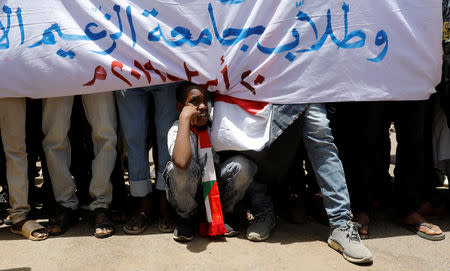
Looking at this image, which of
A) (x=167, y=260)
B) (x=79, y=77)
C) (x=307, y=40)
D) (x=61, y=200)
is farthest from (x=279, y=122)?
(x=61, y=200)

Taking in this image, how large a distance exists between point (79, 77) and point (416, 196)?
8.39 ft

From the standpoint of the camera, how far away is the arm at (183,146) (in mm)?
2648

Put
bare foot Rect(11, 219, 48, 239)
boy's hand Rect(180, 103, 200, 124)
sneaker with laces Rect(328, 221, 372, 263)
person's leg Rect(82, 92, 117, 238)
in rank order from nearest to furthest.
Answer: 1. sneaker with laces Rect(328, 221, 372, 263)
2. boy's hand Rect(180, 103, 200, 124)
3. bare foot Rect(11, 219, 48, 239)
4. person's leg Rect(82, 92, 117, 238)

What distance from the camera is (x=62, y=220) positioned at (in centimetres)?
297

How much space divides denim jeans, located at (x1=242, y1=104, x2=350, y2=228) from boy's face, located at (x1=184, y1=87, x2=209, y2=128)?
1.23 feet

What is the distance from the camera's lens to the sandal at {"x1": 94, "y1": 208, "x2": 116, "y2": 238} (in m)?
2.88

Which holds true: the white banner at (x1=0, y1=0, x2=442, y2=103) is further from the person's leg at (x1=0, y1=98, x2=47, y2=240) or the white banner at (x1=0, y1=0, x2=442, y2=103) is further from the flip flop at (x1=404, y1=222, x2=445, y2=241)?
the flip flop at (x1=404, y1=222, x2=445, y2=241)

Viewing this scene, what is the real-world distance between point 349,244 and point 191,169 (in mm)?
1105

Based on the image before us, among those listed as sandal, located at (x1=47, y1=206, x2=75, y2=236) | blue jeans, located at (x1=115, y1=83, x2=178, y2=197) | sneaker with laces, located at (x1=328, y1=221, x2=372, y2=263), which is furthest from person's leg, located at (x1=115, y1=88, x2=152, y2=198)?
sneaker with laces, located at (x1=328, y1=221, x2=372, y2=263)

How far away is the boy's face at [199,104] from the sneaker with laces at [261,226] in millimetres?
775

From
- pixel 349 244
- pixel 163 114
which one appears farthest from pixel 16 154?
pixel 349 244

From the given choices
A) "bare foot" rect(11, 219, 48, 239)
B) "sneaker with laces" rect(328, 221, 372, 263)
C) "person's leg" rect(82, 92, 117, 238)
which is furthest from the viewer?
"person's leg" rect(82, 92, 117, 238)

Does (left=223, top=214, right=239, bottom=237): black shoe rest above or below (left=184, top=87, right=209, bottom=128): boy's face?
below

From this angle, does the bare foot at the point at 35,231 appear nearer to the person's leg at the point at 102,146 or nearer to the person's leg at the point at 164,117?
the person's leg at the point at 102,146
